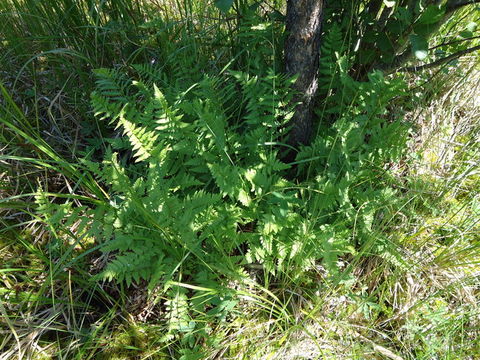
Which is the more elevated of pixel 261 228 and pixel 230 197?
pixel 230 197

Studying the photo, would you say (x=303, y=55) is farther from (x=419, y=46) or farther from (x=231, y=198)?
(x=231, y=198)

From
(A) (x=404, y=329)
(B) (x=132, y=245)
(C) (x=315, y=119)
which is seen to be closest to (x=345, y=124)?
(C) (x=315, y=119)

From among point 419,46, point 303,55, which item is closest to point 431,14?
point 419,46

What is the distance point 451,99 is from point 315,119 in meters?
0.95

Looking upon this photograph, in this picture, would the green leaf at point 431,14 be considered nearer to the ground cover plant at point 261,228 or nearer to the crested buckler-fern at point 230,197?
the ground cover plant at point 261,228

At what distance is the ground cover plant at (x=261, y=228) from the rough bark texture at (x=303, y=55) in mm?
30

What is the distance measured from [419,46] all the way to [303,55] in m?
0.51

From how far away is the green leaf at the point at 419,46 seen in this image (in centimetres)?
159

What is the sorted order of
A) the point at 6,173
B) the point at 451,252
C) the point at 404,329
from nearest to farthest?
the point at 404,329, the point at 451,252, the point at 6,173

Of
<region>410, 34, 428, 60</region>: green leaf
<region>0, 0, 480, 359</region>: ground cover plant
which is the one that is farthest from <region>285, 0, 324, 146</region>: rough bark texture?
<region>410, 34, 428, 60</region>: green leaf

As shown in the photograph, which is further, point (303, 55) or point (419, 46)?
point (303, 55)

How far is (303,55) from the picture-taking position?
1826mm

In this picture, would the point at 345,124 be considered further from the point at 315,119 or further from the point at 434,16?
the point at 434,16

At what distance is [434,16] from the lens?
5.21ft
